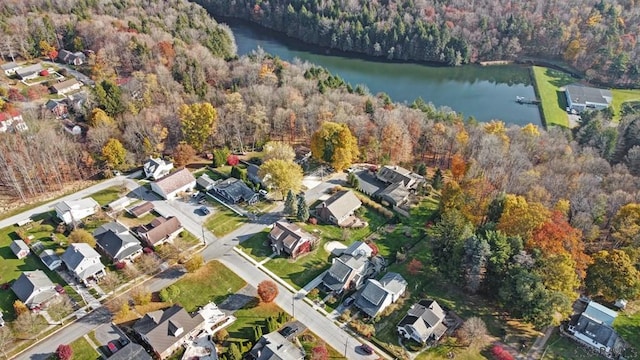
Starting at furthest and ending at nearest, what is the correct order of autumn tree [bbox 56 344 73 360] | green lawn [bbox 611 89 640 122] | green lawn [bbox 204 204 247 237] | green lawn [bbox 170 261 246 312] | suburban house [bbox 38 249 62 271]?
1. green lawn [bbox 611 89 640 122]
2. green lawn [bbox 204 204 247 237]
3. suburban house [bbox 38 249 62 271]
4. green lawn [bbox 170 261 246 312]
5. autumn tree [bbox 56 344 73 360]

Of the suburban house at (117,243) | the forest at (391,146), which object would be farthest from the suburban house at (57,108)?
the suburban house at (117,243)

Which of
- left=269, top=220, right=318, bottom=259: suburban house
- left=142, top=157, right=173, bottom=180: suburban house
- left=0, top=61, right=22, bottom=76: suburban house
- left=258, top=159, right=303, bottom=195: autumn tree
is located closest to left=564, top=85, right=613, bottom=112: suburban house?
left=258, top=159, right=303, bottom=195: autumn tree

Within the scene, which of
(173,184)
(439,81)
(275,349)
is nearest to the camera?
(275,349)

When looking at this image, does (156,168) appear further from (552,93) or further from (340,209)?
(552,93)

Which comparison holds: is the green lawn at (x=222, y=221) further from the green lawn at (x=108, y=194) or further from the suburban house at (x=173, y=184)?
the green lawn at (x=108, y=194)

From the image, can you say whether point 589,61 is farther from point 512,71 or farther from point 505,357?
point 505,357

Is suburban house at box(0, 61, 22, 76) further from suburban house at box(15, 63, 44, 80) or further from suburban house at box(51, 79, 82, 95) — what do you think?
suburban house at box(51, 79, 82, 95)

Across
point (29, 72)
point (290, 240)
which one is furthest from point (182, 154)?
point (29, 72)
